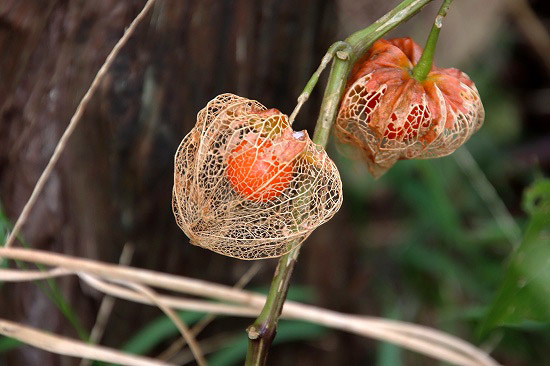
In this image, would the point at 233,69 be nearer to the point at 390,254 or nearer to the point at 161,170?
the point at 161,170

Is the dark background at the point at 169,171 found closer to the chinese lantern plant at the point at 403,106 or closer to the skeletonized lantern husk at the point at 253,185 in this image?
the chinese lantern plant at the point at 403,106

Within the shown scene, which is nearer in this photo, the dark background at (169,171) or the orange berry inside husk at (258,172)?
the orange berry inside husk at (258,172)

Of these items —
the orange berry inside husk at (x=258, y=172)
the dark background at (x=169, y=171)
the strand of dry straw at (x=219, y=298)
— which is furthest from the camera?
the dark background at (x=169, y=171)

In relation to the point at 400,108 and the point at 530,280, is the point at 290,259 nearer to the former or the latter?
the point at 400,108

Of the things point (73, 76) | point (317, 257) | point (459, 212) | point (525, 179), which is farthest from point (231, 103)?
point (525, 179)

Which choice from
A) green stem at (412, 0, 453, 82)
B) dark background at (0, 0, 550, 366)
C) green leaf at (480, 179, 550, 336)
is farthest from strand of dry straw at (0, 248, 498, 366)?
green stem at (412, 0, 453, 82)

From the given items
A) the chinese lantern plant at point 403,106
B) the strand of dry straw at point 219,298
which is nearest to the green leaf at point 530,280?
the strand of dry straw at point 219,298

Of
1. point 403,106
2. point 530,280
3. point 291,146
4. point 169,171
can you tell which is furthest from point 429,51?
point 169,171
